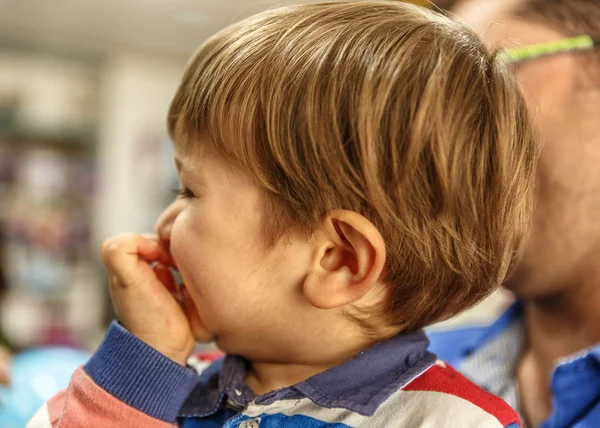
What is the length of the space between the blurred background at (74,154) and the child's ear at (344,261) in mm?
3797

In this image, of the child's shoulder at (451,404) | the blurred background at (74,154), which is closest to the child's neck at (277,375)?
the child's shoulder at (451,404)

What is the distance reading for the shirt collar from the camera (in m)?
0.66

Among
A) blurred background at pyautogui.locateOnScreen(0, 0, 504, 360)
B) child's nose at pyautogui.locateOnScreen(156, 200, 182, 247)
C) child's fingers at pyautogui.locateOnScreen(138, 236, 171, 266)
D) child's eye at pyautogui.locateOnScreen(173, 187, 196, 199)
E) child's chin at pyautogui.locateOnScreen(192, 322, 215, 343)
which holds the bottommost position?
blurred background at pyautogui.locateOnScreen(0, 0, 504, 360)

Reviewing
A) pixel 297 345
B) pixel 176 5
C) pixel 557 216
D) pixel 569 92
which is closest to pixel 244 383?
pixel 297 345

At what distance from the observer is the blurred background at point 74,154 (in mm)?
4609

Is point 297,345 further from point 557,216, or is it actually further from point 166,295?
point 557,216

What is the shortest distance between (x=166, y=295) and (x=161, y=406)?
126 mm

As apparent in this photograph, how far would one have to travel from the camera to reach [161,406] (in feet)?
2.31

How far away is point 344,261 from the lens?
70cm

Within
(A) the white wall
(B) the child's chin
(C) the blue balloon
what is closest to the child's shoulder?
(B) the child's chin

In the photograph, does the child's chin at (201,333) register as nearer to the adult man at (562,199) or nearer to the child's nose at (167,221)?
the child's nose at (167,221)

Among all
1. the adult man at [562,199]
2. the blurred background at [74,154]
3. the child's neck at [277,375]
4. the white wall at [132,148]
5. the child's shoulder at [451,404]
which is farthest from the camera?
the white wall at [132,148]

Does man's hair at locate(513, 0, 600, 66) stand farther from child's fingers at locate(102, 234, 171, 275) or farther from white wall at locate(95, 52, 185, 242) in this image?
white wall at locate(95, 52, 185, 242)

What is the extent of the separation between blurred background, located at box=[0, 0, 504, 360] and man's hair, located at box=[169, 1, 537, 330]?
3.78 metres
